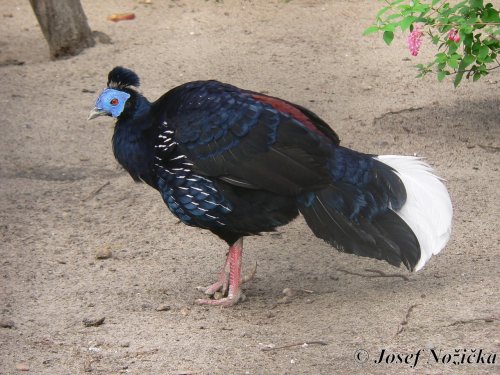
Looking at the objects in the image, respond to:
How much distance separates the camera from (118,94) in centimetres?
526

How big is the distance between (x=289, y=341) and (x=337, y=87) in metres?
4.15

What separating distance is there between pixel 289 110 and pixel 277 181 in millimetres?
483

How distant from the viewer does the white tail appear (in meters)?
4.88

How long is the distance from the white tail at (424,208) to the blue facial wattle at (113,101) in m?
1.50

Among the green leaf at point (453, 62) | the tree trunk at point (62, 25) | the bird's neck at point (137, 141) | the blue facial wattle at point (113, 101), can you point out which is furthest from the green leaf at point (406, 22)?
the tree trunk at point (62, 25)

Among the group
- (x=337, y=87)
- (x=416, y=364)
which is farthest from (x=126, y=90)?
(x=337, y=87)

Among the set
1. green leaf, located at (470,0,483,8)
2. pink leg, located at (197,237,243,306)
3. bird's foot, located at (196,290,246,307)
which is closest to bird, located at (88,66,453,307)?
pink leg, located at (197,237,243,306)

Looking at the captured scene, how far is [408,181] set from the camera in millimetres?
5078

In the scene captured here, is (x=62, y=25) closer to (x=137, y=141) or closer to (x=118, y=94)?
(x=118, y=94)

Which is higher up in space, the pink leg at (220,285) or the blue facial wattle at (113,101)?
the blue facial wattle at (113,101)

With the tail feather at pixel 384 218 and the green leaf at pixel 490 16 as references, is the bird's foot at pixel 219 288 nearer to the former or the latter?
the tail feather at pixel 384 218

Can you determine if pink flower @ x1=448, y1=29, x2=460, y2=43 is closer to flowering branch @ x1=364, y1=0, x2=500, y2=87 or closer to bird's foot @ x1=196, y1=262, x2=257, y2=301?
flowering branch @ x1=364, y1=0, x2=500, y2=87

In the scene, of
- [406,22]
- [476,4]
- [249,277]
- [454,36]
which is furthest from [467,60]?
[249,277]

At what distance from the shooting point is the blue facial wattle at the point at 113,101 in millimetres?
5242
